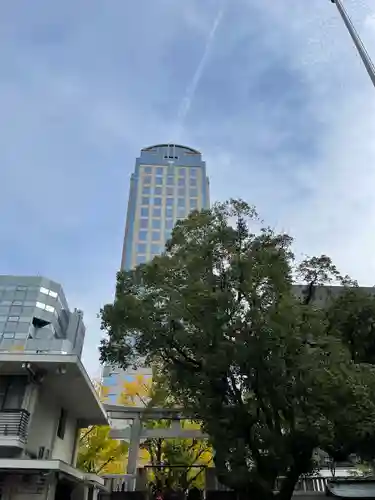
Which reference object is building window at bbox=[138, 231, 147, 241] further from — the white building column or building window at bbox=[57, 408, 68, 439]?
building window at bbox=[57, 408, 68, 439]

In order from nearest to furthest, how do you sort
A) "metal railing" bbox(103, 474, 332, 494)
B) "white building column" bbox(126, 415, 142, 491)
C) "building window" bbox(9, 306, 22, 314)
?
"metal railing" bbox(103, 474, 332, 494), "white building column" bbox(126, 415, 142, 491), "building window" bbox(9, 306, 22, 314)

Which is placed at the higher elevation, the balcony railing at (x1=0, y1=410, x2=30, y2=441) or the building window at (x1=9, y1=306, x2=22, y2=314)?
the building window at (x1=9, y1=306, x2=22, y2=314)

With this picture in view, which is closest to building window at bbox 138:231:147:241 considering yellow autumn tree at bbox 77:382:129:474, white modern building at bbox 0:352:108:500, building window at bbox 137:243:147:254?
building window at bbox 137:243:147:254

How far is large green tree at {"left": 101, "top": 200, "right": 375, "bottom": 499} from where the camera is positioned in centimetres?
963

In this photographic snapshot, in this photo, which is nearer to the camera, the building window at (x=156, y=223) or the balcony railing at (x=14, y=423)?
the balcony railing at (x=14, y=423)

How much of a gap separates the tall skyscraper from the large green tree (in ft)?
139

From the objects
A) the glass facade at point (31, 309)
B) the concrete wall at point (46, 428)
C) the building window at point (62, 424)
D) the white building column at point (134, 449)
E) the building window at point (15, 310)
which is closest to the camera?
the concrete wall at point (46, 428)

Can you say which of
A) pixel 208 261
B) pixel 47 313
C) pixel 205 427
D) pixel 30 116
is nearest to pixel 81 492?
pixel 205 427

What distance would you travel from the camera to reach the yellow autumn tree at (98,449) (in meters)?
18.4

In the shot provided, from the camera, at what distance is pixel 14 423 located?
968 centimetres

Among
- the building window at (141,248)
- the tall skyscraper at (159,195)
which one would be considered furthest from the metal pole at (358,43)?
the building window at (141,248)

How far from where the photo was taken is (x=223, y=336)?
10.4 metres

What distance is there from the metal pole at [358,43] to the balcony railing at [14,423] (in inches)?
390

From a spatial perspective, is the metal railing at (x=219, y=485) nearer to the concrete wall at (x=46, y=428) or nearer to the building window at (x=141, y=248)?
the concrete wall at (x=46, y=428)
